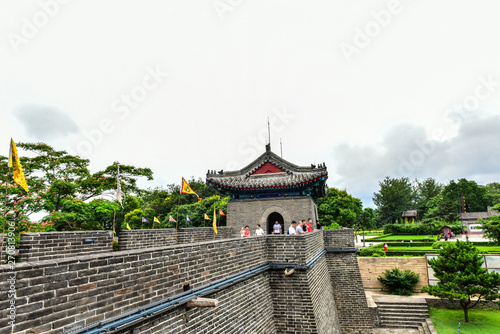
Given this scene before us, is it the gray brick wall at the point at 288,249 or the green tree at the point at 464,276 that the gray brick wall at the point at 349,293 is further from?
the gray brick wall at the point at 288,249

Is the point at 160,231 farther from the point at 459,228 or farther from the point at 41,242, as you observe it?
the point at 459,228

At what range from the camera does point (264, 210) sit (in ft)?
43.3

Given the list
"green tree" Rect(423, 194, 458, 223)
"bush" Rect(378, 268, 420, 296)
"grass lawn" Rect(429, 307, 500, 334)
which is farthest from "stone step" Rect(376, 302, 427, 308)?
"green tree" Rect(423, 194, 458, 223)

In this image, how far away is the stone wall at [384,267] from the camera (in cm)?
1575

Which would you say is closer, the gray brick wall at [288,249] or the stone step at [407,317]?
the gray brick wall at [288,249]

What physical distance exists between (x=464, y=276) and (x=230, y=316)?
37.6 ft

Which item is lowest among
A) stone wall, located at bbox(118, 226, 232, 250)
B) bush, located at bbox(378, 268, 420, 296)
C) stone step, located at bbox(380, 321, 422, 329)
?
stone step, located at bbox(380, 321, 422, 329)

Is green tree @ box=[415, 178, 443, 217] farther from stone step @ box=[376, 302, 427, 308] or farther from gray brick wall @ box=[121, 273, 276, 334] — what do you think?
gray brick wall @ box=[121, 273, 276, 334]

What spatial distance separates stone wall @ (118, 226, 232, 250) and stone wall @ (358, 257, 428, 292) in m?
9.46

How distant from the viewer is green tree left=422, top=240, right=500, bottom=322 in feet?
37.8

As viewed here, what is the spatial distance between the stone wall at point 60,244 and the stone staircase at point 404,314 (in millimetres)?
13204

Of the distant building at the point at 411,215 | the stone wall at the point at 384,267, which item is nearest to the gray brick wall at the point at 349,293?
the stone wall at the point at 384,267

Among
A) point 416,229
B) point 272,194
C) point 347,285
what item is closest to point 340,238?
point 347,285

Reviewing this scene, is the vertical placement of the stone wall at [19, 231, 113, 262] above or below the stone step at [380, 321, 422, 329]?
above
